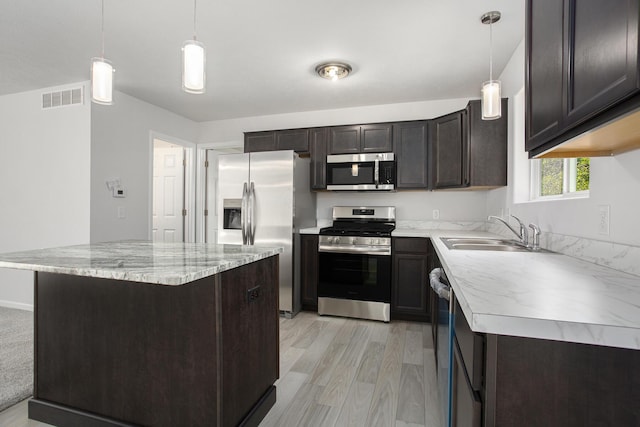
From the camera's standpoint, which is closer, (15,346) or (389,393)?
(389,393)

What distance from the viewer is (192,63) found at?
1.50 meters

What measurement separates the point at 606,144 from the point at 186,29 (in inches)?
102

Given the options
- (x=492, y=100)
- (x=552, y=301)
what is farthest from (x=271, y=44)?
(x=552, y=301)

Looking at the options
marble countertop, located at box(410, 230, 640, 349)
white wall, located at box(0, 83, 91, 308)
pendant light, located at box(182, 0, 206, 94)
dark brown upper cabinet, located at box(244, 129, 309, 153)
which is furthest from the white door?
marble countertop, located at box(410, 230, 640, 349)

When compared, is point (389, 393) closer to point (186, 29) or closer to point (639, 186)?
point (639, 186)

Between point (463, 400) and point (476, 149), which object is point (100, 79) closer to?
point (463, 400)

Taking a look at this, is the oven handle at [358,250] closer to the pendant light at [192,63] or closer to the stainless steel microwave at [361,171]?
the stainless steel microwave at [361,171]

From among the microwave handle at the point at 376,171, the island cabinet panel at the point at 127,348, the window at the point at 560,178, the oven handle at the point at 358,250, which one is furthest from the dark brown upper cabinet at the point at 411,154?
the island cabinet panel at the point at 127,348

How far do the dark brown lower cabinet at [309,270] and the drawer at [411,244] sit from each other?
885 mm

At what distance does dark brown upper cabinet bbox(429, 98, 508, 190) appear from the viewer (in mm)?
2771

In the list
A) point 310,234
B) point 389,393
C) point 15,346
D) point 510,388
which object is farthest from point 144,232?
point 510,388

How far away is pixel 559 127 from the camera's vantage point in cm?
110

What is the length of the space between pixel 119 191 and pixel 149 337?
2.69 meters

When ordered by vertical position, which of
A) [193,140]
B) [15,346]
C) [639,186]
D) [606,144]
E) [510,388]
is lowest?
[15,346]
